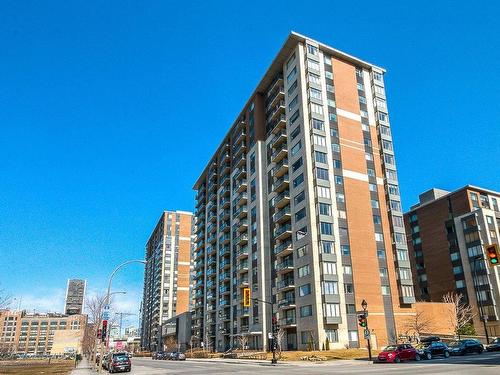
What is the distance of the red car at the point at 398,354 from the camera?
36.1 m

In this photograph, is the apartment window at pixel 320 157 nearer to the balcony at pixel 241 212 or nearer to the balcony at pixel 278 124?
the balcony at pixel 278 124

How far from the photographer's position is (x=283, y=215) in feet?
228

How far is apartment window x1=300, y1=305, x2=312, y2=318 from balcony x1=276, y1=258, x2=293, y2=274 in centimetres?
703

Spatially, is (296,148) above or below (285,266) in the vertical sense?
above

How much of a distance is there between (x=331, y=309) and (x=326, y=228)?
37.6 feet

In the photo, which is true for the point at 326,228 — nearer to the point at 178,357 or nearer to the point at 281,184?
the point at 281,184

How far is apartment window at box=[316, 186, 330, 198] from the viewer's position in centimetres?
6369

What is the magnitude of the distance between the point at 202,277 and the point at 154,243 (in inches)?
3486

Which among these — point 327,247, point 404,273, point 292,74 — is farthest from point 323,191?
point 292,74

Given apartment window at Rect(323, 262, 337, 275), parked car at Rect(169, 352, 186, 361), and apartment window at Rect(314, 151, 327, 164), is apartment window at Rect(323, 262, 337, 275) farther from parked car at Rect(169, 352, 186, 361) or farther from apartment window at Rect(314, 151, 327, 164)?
parked car at Rect(169, 352, 186, 361)

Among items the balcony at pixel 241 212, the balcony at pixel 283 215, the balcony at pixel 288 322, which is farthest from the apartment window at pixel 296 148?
Result: the balcony at pixel 288 322

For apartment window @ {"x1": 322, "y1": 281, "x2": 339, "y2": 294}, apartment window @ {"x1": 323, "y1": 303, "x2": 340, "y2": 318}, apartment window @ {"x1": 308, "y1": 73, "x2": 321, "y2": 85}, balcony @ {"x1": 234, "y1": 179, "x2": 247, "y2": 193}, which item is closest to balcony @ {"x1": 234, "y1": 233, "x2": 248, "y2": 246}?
balcony @ {"x1": 234, "y1": 179, "x2": 247, "y2": 193}

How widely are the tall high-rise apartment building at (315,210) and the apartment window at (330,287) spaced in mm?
145

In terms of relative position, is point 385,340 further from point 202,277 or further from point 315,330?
point 202,277
